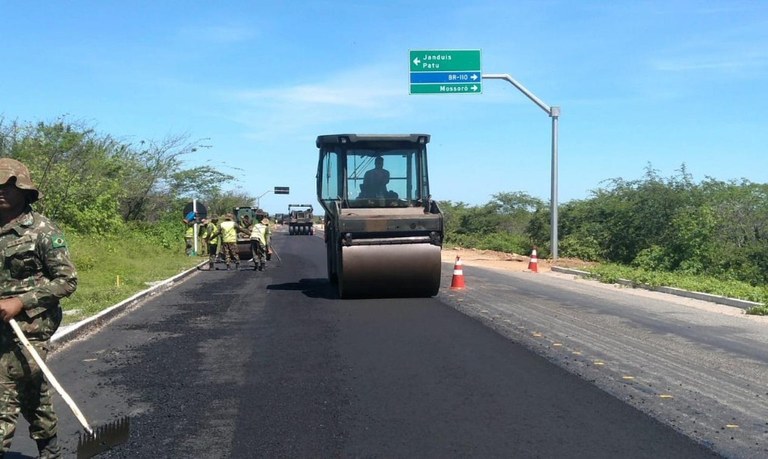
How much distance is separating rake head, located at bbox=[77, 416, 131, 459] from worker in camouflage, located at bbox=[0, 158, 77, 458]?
367 millimetres

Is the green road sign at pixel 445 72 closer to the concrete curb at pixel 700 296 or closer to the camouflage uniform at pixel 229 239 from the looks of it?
the camouflage uniform at pixel 229 239

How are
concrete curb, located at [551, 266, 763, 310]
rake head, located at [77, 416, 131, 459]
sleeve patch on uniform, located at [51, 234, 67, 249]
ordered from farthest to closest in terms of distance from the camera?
concrete curb, located at [551, 266, 763, 310] < rake head, located at [77, 416, 131, 459] < sleeve patch on uniform, located at [51, 234, 67, 249]

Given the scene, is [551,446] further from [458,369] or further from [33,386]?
[33,386]

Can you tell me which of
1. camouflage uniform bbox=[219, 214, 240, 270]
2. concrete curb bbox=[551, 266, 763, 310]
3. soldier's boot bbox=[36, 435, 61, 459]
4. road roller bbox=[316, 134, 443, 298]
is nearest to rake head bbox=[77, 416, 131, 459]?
soldier's boot bbox=[36, 435, 61, 459]

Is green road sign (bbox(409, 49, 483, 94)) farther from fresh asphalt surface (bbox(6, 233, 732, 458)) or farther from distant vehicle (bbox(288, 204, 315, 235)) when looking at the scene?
distant vehicle (bbox(288, 204, 315, 235))

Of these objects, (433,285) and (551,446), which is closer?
(551,446)

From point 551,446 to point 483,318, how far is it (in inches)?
237

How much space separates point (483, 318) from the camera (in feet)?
36.5

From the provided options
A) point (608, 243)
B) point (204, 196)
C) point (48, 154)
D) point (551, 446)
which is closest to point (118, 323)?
point (551, 446)

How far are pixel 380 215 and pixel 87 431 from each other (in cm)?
882

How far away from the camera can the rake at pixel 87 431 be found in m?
4.12

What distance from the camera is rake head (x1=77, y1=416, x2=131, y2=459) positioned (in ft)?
14.4

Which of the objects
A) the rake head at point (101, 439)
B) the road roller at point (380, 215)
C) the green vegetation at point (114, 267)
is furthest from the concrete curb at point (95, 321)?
the road roller at point (380, 215)

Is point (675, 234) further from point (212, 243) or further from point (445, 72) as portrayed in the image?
point (212, 243)
